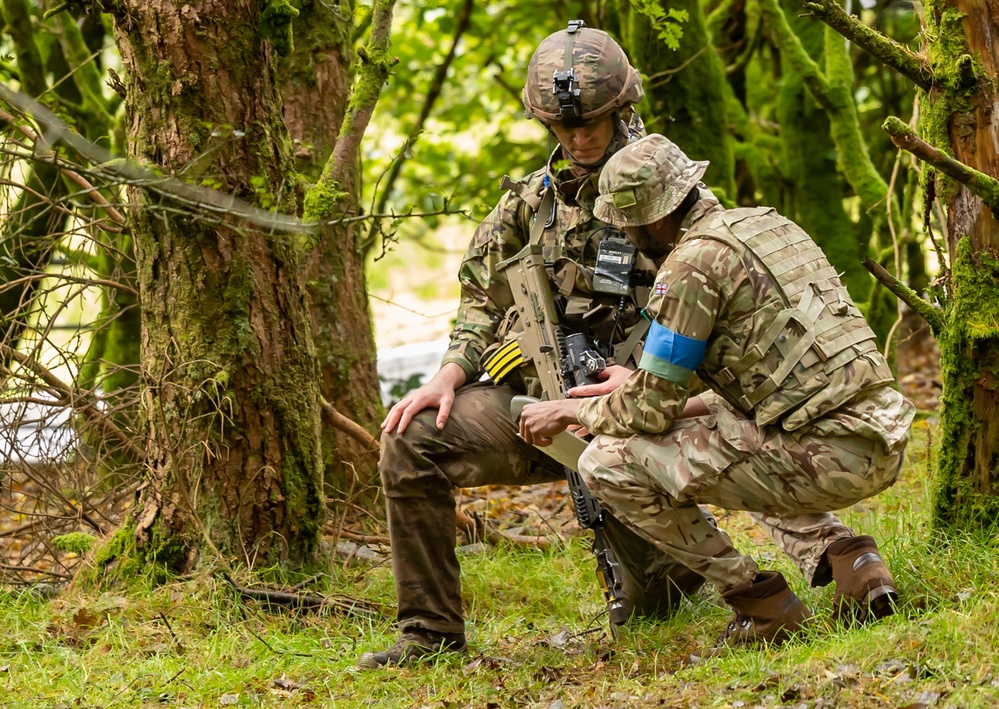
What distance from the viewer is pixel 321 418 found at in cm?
521

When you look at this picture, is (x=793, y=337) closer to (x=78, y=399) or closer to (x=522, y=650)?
(x=522, y=650)

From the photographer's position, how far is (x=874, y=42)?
11.7 ft

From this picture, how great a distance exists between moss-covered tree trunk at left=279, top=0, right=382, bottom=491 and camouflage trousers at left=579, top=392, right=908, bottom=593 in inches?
85.5

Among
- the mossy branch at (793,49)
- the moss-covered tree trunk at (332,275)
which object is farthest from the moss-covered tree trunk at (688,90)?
the moss-covered tree trunk at (332,275)

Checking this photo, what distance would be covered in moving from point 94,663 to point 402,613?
1.13 metres

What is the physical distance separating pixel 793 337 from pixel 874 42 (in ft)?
3.31

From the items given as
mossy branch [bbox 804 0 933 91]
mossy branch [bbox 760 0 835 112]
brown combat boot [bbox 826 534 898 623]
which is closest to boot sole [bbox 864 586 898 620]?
brown combat boot [bbox 826 534 898 623]

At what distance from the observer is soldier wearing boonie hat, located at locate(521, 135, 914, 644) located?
3426 millimetres

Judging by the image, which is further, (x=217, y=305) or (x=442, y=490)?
(x=217, y=305)

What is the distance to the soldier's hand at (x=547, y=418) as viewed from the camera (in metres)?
3.80

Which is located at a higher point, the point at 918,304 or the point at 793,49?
the point at 793,49

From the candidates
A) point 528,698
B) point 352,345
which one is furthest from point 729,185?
point 528,698

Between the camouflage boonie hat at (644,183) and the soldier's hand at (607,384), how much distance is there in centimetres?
56

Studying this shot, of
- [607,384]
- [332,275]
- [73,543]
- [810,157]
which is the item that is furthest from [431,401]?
[810,157]
